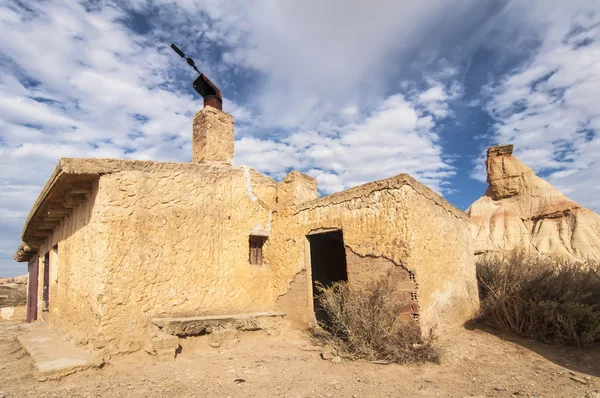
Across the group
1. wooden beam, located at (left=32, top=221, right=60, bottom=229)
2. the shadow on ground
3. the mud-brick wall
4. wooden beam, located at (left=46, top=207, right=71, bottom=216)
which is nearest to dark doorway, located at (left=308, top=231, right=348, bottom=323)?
the shadow on ground

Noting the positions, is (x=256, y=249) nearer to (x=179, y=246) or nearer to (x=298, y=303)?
(x=298, y=303)

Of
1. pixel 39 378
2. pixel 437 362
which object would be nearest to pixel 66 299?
pixel 39 378

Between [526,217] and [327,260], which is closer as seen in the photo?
[327,260]

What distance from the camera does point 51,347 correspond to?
5551 mm

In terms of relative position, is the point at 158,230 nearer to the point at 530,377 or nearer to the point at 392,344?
the point at 392,344

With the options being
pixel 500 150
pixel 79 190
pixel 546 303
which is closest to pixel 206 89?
pixel 79 190

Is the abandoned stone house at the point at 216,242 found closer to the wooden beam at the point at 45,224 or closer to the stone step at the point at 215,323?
the wooden beam at the point at 45,224

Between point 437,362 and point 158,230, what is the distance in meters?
4.71

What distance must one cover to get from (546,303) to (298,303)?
4332 millimetres

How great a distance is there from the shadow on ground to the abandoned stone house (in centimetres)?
114

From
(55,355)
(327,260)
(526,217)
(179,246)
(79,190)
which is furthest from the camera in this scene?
(526,217)

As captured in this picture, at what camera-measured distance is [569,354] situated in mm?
5406

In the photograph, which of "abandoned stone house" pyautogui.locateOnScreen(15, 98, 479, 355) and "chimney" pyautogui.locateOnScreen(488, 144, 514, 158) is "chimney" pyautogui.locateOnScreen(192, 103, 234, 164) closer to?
"abandoned stone house" pyautogui.locateOnScreen(15, 98, 479, 355)

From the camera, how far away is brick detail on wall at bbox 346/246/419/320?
17.6 feet
